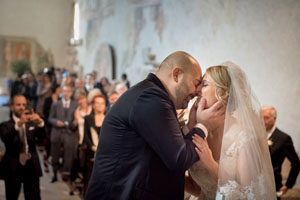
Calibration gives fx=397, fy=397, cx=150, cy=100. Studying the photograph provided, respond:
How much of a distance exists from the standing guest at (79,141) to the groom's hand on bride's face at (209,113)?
4.11 metres

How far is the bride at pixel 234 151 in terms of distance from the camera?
2711mm

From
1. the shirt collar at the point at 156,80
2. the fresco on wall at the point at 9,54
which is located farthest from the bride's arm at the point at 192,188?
the fresco on wall at the point at 9,54

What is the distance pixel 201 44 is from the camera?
9227 mm

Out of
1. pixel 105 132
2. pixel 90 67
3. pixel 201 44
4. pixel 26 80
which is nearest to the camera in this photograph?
pixel 105 132

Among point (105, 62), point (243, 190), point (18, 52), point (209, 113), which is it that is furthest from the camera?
point (18, 52)

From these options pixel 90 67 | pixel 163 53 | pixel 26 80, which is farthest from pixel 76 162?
pixel 90 67

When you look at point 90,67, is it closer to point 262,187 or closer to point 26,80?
point 26,80

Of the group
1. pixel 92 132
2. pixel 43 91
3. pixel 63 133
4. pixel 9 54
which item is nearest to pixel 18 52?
pixel 9 54

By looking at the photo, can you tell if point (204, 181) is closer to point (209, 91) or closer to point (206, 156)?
point (206, 156)

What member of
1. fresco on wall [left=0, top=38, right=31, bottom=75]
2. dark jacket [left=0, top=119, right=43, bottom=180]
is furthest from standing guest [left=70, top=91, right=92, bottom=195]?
fresco on wall [left=0, top=38, right=31, bottom=75]

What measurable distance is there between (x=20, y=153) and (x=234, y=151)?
306cm

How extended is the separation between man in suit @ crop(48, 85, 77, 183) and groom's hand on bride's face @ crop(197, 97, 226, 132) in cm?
489

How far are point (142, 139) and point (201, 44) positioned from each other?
725 centimetres

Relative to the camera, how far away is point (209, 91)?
277cm
